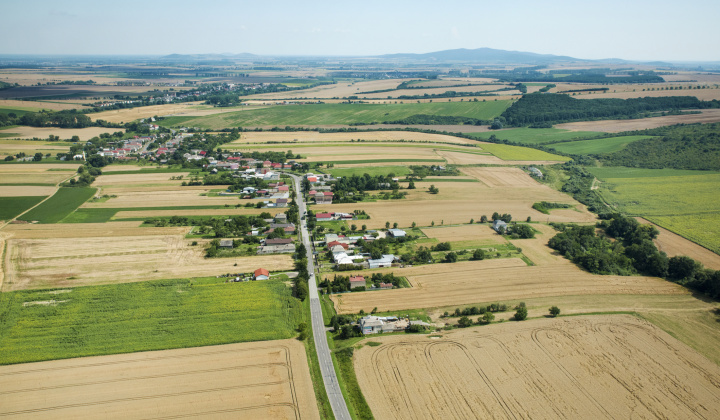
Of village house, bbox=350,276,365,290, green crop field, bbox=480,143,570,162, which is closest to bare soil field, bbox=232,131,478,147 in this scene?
green crop field, bbox=480,143,570,162

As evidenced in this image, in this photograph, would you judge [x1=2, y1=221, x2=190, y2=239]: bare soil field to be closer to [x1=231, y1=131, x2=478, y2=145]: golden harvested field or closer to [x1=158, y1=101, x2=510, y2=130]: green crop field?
[x1=231, y1=131, x2=478, y2=145]: golden harvested field

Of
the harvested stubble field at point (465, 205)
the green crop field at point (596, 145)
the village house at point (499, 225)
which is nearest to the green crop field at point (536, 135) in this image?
the green crop field at point (596, 145)

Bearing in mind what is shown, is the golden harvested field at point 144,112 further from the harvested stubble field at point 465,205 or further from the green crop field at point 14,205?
the harvested stubble field at point 465,205

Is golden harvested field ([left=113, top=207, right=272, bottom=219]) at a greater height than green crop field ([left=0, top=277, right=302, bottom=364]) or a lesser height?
greater

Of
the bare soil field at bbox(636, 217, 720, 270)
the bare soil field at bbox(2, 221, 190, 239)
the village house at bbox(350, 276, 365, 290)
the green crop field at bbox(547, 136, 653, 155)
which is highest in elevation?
the green crop field at bbox(547, 136, 653, 155)

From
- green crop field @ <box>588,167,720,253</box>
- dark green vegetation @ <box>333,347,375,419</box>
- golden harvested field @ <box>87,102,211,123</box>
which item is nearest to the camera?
dark green vegetation @ <box>333,347,375,419</box>

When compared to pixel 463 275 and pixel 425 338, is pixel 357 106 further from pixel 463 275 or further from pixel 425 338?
pixel 425 338

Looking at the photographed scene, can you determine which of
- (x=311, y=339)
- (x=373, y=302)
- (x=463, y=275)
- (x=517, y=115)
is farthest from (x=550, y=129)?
(x=311, y=339)
